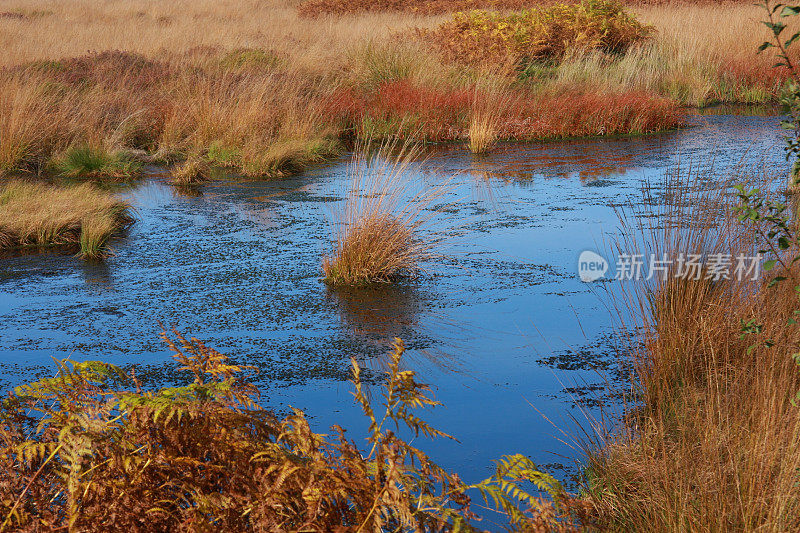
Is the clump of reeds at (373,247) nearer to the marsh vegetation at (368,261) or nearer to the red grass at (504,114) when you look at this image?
the marsh vegetation at (368,261)

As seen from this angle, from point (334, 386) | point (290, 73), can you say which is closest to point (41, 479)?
point (334, 386)

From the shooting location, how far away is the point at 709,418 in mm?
2816

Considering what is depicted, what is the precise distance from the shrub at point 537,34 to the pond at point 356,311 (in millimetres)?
7270

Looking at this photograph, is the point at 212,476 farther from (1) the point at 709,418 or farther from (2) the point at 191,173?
(2) the point at 191,173

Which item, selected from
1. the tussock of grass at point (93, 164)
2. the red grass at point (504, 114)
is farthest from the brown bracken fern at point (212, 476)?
the red grass at point (504, 114)

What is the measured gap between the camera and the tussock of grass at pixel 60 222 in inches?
280

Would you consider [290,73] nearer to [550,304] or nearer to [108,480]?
[550,304]

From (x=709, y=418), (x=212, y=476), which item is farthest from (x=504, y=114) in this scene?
(x=212, y=476)

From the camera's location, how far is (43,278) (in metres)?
6.46

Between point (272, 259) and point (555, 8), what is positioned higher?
point (555, 8)

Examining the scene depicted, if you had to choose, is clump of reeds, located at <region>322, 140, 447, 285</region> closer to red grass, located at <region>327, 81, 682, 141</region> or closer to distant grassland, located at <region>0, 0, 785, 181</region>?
distant grassland, located at <region>0, 0, 785, 181</region>

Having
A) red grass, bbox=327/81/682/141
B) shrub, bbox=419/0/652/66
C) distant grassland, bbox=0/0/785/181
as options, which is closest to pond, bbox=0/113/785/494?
distant grassland, bbox=0/0/785/181

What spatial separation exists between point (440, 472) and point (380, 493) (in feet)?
0.61

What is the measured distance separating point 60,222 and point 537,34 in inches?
447
